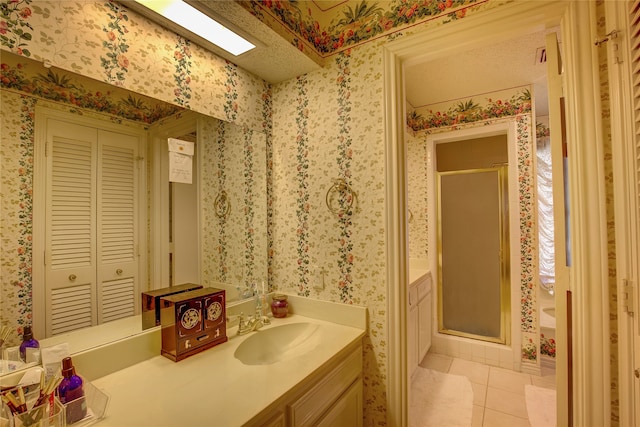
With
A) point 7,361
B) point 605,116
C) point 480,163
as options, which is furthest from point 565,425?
point 480,163

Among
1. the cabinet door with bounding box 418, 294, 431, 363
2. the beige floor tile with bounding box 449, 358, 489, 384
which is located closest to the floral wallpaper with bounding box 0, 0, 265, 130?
the cabinet door with bounding box 418, 294, 431, 363

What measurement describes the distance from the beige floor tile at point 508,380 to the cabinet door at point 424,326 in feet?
1.81

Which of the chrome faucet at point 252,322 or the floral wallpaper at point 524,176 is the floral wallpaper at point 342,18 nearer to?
the chrome faucet at point 252,322

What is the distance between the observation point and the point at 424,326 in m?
2.68

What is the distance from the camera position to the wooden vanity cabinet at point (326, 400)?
3.16ft

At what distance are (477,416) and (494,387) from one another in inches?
18.8

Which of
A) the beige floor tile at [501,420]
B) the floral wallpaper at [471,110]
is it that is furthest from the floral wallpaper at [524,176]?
the beige floor tile at [501,420]

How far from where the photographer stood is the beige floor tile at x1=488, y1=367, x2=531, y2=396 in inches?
90.6

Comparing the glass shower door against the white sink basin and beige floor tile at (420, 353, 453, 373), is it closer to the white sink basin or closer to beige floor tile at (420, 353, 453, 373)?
beige floor tile at (420, 353, 453, 373)

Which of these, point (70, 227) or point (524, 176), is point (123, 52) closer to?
point (70, 227)

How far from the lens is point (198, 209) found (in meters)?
1.47

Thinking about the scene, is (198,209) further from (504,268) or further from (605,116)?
(504,268)

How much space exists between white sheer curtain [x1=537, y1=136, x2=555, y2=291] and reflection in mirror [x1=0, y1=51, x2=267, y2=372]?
3.19 metres

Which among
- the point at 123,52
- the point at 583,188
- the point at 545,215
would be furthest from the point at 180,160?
the point at 545,215
